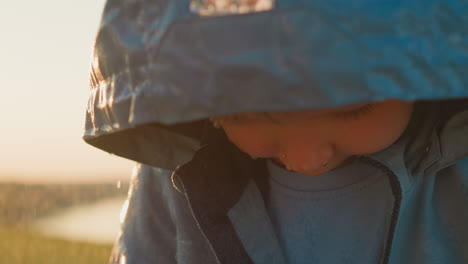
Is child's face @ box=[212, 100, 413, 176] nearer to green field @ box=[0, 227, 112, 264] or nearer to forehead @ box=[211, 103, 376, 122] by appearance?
forehead @ box=[211, 103, 376, 122]

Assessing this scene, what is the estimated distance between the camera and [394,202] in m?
1.06

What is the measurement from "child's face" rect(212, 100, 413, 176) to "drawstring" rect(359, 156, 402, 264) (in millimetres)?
154

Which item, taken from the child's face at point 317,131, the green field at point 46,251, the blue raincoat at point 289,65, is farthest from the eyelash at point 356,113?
the green field at point 46,251

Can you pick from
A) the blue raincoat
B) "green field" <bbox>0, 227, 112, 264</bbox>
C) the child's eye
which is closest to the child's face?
the child's eye

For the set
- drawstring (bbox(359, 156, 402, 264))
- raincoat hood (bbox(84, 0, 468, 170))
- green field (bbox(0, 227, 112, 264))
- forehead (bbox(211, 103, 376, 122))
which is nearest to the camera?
raincoat hood (bbox(84, 0, 468, 170))

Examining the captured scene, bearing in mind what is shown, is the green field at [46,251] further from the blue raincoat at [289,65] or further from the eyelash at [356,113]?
the eyelash at [356,113]

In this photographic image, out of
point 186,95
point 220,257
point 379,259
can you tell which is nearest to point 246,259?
point 220,257

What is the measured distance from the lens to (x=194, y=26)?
66cm

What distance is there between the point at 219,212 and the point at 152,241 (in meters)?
0.25

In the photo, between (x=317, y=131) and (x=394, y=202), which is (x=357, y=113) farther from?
(x=394, y=202)

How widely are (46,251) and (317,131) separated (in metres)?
1.77

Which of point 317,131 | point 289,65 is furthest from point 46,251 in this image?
point 289,65

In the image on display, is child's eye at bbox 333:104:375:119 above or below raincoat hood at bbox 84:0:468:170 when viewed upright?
below

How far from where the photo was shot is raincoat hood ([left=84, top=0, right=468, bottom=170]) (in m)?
0.63
